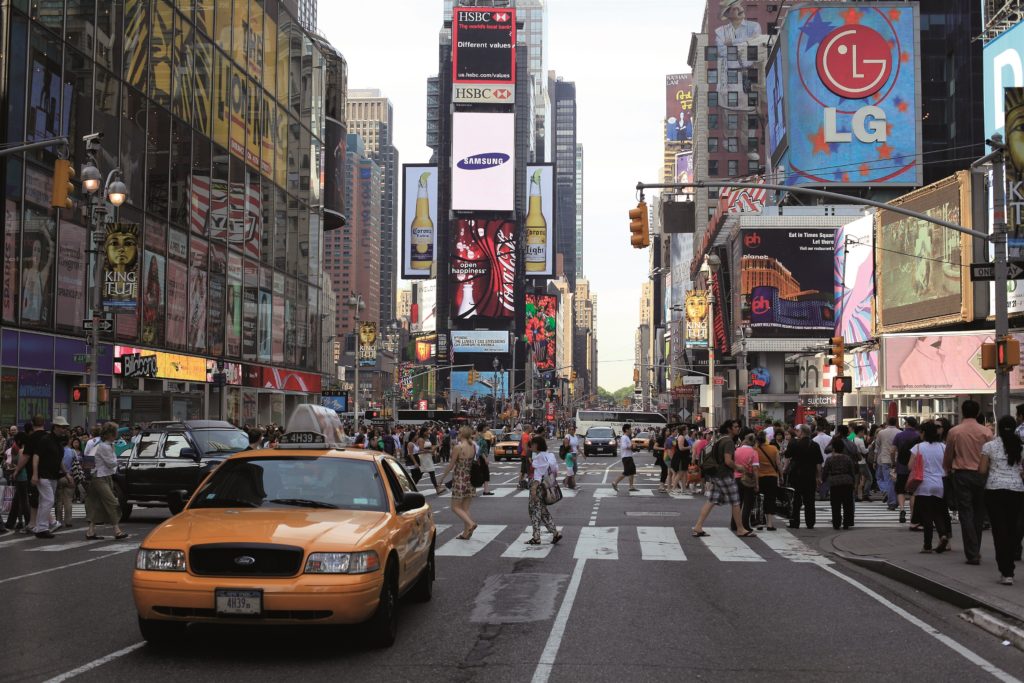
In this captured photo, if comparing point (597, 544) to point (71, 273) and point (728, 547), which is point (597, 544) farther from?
point (71, 273)

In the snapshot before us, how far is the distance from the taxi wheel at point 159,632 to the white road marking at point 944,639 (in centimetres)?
607

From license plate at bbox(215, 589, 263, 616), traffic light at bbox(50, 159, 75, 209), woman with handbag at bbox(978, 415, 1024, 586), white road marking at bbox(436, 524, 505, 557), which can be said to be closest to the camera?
license plate at bbox(215, 589, 263, 616)

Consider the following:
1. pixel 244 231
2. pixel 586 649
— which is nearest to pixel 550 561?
pixel 586 649

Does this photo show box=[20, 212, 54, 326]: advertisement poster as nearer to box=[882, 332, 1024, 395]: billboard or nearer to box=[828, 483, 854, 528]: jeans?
box=[828, 483, 854, 528]: jeans

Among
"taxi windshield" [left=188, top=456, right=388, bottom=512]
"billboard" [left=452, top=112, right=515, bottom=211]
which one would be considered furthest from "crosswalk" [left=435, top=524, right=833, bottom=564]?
"billboard" [left=452, top=112, right=515, bottom=211]

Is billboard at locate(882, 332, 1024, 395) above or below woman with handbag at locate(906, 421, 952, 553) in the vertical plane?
above

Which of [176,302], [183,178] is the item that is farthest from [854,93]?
[176,302]

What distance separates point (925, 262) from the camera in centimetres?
5600

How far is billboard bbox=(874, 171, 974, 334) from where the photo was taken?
171ft

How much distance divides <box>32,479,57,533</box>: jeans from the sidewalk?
1230 centimetres

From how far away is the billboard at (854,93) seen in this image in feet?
291

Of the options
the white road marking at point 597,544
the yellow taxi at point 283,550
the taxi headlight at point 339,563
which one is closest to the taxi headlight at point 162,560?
the yellow taxi at point 283,550

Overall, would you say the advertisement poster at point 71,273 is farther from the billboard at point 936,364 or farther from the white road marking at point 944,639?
the billboard at point 936,364

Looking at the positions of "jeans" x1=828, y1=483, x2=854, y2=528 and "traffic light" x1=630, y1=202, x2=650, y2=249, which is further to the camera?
"traffic light" x1=630, y1=202, x2=650, y2=249
